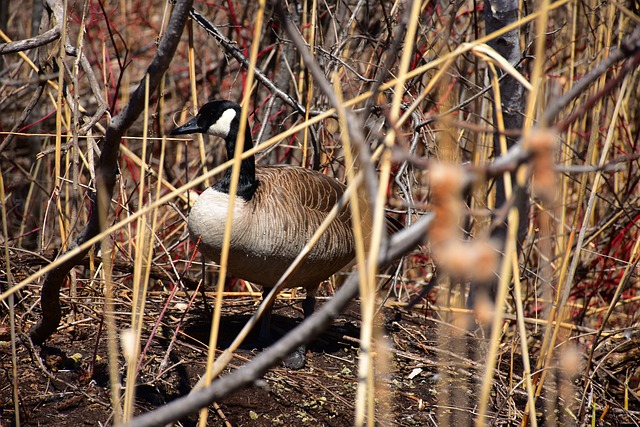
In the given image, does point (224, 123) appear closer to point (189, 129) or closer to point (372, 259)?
point (189, 129)

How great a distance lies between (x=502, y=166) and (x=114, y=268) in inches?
111

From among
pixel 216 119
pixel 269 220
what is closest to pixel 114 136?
pixel 269 220

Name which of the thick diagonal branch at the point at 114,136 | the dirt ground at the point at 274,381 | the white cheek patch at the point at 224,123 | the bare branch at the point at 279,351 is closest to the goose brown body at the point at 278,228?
the white cheek patch at the point at 224,123

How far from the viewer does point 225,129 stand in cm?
336

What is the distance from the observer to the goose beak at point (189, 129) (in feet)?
10.5

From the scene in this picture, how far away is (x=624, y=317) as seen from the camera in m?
4.17

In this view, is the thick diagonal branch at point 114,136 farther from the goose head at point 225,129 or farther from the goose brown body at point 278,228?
the goose head at point 225,129

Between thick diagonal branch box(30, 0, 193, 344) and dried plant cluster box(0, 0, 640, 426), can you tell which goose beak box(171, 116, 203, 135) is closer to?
dried plant cluster box(0, 0, 640, 426)

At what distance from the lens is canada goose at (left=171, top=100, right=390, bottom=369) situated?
3035 mm

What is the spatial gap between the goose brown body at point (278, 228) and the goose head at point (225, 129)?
51 mm

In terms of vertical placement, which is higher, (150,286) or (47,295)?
(47,295)

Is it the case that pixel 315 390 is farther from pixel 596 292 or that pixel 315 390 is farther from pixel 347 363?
pixel 596 292

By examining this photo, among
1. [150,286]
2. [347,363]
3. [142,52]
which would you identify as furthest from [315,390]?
[142,52]

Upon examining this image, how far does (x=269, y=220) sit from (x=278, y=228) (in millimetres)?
56
